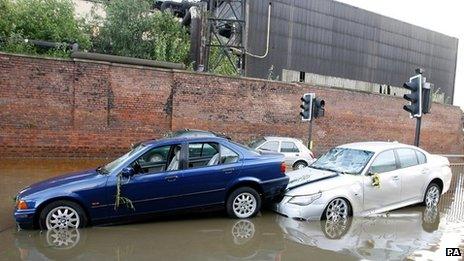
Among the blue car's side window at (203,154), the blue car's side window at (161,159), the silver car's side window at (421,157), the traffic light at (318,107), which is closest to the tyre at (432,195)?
the silver car's side window at (421,157)

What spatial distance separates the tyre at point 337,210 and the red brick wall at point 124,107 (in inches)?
408

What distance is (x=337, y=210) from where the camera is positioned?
8.31 meters

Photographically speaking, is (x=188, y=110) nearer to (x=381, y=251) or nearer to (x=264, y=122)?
(x=264, y=122)

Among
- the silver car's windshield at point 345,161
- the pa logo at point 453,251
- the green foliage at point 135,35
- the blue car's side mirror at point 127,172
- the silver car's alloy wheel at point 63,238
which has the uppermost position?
the green foliage at point 135,35

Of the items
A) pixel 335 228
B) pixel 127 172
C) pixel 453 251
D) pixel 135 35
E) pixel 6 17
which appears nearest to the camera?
pixel 453 251

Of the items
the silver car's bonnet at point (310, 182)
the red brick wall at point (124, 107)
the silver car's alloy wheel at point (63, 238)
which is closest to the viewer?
the silver car's alloy wheel at point (63, 238)

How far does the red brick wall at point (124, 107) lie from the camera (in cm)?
1523

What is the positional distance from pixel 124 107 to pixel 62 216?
10015 mm

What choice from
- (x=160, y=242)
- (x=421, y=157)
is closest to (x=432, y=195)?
(x=421, y=157)

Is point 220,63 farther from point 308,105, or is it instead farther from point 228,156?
point 228,156

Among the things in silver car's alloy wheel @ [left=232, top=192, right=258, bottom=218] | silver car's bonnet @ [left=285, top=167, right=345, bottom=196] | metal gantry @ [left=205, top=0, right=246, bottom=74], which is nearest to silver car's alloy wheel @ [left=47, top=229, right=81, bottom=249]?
silver car's alloy wheel @ [left=232, top=192, right=258, bottom=218]

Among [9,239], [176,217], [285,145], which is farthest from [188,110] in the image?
[9,239]

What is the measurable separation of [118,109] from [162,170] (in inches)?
374

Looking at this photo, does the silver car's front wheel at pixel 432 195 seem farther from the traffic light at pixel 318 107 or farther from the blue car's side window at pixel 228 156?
the traffic light at pixel 318 107
